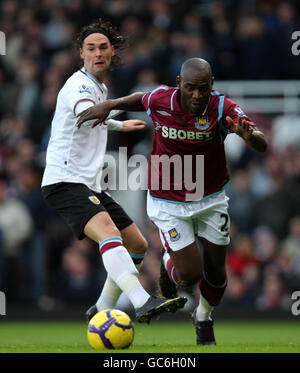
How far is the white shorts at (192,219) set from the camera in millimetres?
7570

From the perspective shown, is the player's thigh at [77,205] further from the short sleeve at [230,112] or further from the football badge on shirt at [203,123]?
the short sleeve at [230,112]

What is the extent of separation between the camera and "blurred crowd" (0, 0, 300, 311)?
41.7ft

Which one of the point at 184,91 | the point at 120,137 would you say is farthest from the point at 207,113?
the point at 120,137

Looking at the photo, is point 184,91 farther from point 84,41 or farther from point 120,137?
point 120,137

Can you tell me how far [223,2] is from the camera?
1661cm

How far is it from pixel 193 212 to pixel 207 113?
91 centimetres

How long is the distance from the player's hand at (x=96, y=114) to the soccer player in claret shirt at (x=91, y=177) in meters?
0.10

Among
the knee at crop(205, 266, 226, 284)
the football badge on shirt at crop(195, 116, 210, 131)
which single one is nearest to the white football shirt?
the football badge on shirt at crop(195, 116, 210, 131)

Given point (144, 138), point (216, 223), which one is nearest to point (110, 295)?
point (216, 223)

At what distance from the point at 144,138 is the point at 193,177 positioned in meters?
5.91

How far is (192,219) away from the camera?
768 centimetres

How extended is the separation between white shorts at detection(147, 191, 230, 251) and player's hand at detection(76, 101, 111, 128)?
3.31 feet

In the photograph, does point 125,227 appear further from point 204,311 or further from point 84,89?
point 84,89

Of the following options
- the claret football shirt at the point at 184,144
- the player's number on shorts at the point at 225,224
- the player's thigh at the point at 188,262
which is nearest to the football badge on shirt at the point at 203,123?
the claret football shirt at the point at 184,144
